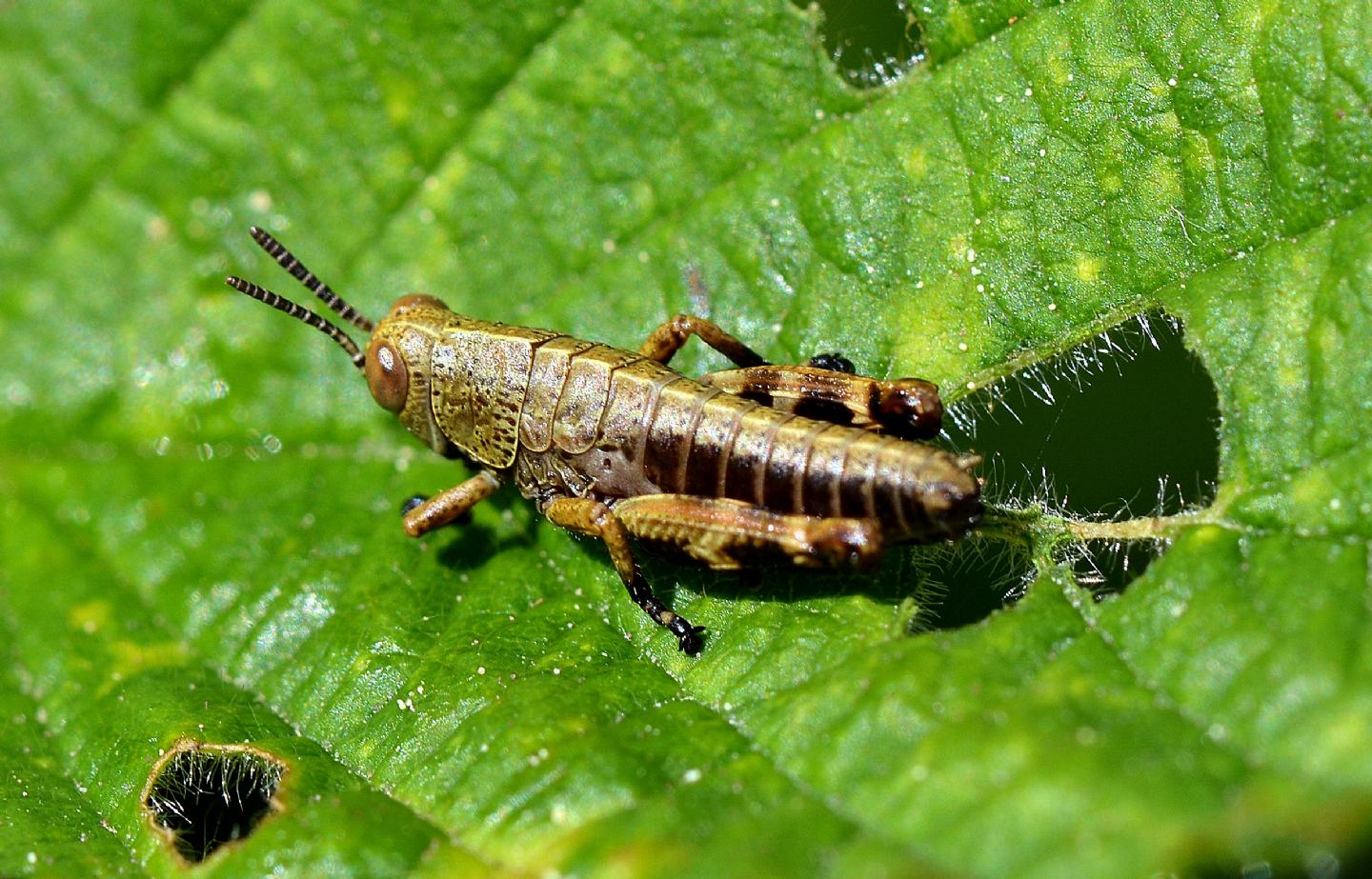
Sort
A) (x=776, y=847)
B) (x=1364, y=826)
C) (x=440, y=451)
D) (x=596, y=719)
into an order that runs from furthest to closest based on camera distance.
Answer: (x=440, y=451), (x=596, y=719), (x=776, y=847), (x=1364, y=826)

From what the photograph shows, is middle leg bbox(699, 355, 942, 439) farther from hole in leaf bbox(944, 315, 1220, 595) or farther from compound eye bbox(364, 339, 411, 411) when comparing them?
compound eye bbox(364, 339, 411, 411)

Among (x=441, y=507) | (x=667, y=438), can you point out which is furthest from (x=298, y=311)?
(x=667, y=438)


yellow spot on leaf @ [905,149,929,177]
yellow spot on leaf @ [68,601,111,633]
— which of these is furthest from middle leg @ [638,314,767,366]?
yellow spot on leaf @ [68,601,111,633]

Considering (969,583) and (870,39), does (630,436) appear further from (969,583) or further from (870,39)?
(870,39)

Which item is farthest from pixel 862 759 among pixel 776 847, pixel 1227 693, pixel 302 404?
pixel 302 404

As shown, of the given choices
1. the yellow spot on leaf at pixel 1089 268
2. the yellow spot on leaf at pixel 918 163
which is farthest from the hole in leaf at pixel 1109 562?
the yellow spot on leaf at pixel 918 163

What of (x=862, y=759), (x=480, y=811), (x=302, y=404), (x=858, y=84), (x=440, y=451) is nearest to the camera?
(x=862, y=759)

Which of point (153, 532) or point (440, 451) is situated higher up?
point (440, 451)

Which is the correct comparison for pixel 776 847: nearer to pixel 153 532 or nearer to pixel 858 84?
pixel 858 84
